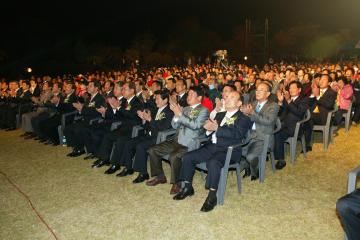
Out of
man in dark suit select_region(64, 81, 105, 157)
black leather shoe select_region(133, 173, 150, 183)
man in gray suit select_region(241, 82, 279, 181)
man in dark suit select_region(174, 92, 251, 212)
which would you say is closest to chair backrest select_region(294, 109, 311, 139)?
man in gray suit select_region(241, 82, 279, 181)

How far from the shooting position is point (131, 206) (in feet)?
14.4

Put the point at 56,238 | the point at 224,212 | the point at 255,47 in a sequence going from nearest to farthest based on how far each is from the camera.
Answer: the point at 56,238 → the point at 224,212 → the point at 255,47

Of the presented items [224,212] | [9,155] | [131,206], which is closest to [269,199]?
[224,212]

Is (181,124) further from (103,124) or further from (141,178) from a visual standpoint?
(103,124)

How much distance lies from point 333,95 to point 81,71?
29464mm

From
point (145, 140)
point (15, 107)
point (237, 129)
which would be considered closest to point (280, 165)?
point (237, 129)

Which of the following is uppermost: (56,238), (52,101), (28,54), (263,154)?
(28,54)

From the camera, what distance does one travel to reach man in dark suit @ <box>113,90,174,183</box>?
535 centimetres

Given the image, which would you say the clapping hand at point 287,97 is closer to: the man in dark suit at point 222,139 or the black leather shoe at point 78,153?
the man in dark suit at point 222,139

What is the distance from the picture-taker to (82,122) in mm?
7090

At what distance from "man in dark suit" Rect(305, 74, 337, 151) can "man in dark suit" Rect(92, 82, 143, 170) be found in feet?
10.4

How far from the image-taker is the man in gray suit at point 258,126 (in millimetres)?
5004

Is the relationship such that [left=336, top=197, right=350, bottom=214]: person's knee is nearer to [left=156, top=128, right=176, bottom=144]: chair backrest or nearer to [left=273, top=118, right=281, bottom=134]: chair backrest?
[left=273, top=118, right=281, bottom=134]: chair backrest

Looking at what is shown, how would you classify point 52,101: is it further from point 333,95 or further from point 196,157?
point 333,95
